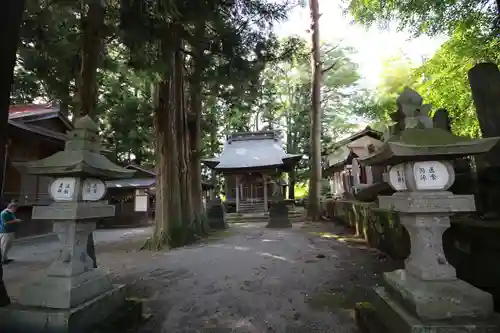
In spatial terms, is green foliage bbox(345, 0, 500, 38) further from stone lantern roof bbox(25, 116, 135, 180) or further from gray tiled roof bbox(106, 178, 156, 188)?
gray tiled roof bbox(106, 178, 156, 188)

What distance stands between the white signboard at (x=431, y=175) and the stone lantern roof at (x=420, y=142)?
0.21 feet

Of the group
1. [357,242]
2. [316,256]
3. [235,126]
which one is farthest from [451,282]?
[235,126]

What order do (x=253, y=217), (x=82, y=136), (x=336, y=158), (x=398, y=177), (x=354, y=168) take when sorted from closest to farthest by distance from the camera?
1. (x=398, y=177)
2. (x=82, y=136)
3. (x=354, y=168)
4. (x=253, y=217)
5. (x=336, y=158)

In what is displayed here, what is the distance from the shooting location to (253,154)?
22422mm

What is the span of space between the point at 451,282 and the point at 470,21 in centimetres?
653

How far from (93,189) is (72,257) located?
0.76 meters

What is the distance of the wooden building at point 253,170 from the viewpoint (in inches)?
795

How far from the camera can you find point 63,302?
2824mm

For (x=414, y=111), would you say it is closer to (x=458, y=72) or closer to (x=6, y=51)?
(x=6, y=51)

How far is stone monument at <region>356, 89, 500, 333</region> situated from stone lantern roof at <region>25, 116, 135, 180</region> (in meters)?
3.01

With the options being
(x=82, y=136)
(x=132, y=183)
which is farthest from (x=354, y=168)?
(x=82, y=136)

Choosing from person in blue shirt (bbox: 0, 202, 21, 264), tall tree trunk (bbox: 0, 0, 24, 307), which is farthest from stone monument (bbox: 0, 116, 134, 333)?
person in blue shirt (bbox: 0, 202, 21, 264)

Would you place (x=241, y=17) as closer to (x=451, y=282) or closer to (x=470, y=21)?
(x=470, y=21)

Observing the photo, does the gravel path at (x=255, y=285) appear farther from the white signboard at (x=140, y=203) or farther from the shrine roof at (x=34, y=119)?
the white signboard at (x=140, y=203)
